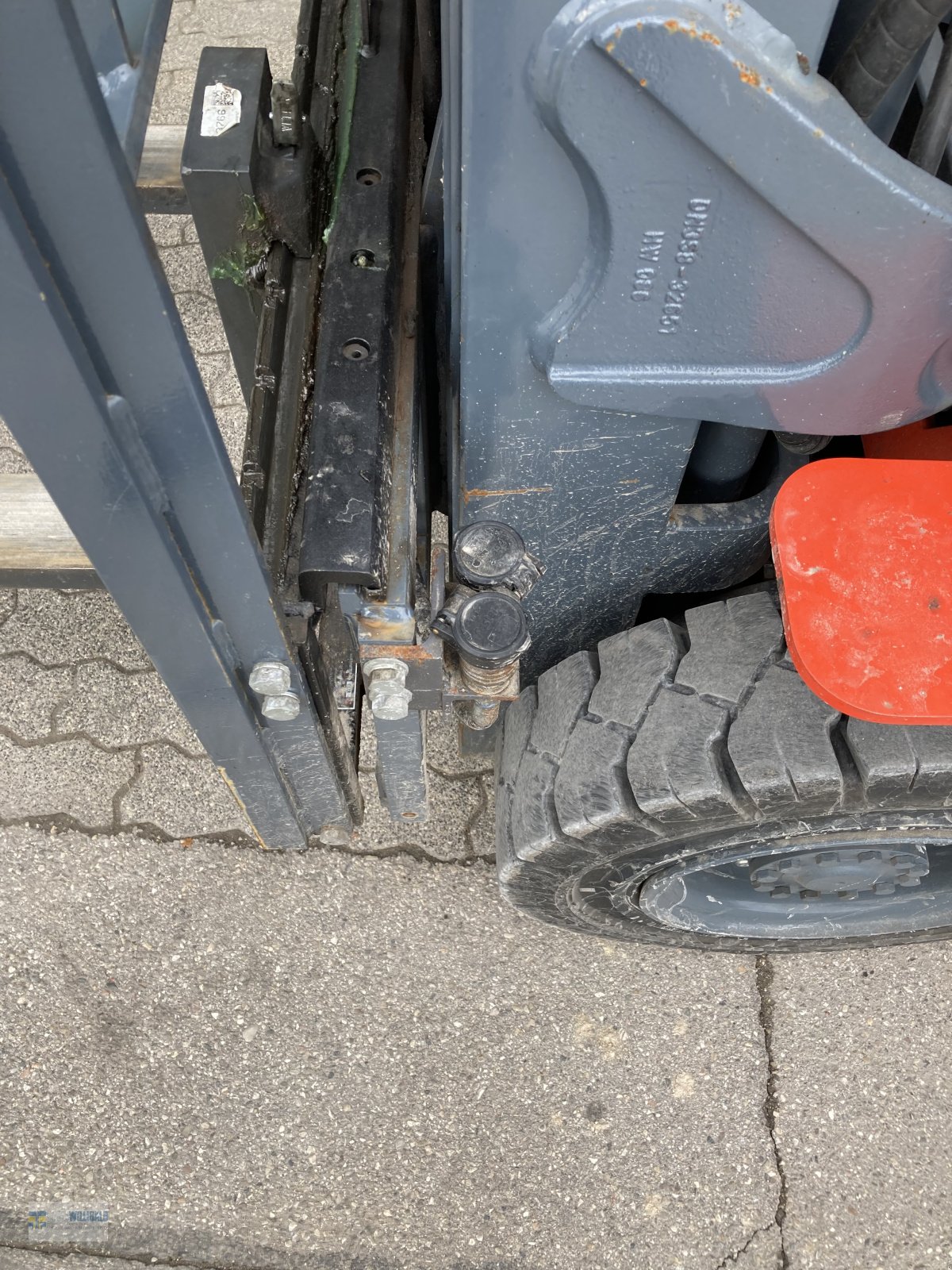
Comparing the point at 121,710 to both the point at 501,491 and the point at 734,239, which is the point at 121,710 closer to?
the point at 501,491

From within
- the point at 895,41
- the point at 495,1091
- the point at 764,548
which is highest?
the point at 895,41

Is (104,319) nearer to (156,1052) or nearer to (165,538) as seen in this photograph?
(165,538)

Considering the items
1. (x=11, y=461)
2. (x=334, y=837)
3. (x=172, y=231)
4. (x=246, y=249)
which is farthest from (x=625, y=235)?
(x=172, y=231)

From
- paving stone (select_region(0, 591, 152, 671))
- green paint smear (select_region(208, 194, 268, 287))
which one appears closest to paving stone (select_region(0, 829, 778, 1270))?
paving stone (select_region(0, 591, 152, 671))

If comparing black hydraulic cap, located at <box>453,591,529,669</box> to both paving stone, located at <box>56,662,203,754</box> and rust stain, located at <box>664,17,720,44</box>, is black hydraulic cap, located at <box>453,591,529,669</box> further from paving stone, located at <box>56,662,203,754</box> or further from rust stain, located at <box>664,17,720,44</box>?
paving stone, located at <box>56,662,203,754</box>

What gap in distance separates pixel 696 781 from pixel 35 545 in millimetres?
1129

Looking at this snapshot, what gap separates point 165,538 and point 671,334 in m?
0.56


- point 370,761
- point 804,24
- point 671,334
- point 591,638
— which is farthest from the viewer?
point 370,761

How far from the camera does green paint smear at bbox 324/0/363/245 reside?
142 cm

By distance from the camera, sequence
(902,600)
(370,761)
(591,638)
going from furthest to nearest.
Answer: (370,761) < (591,638) < (902,600)

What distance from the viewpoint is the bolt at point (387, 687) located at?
4.15ft

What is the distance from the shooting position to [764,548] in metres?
1.43

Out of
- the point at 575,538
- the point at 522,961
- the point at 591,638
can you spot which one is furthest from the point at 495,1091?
the point at 575,538

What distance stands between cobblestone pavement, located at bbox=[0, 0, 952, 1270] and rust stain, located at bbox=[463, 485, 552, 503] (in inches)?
36.7
